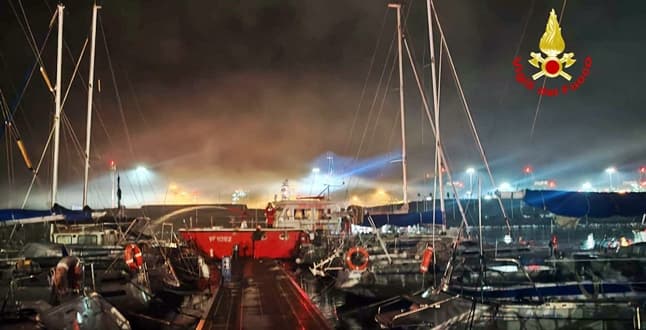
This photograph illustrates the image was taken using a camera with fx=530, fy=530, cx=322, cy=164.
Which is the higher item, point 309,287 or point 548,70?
point 548,70

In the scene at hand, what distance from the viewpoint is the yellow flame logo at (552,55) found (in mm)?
12695

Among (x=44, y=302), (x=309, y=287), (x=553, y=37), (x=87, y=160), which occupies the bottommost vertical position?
(x=309, y=287)

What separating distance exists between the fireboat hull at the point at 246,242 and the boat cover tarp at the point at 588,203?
79.1 feet

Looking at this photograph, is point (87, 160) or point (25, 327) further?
point (87, 160)

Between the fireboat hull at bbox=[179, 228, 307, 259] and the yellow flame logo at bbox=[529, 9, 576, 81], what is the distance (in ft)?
Result: 82.6

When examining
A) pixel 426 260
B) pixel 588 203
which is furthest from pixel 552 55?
pixel 426 260

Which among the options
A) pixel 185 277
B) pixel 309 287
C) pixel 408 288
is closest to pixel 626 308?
pixel 408 288

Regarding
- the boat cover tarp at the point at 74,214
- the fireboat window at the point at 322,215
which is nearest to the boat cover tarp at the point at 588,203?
the boat cover tarp at the point at 74,214

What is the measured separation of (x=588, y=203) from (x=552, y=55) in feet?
12.6

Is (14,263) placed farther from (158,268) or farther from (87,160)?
(87,160)

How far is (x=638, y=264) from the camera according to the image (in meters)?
13.4

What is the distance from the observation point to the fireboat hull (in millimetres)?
35500

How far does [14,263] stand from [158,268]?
601 cm

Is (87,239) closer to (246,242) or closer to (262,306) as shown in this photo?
(246,242)
